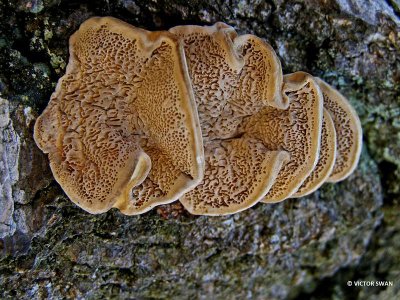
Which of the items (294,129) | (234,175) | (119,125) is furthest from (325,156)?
(119,125)

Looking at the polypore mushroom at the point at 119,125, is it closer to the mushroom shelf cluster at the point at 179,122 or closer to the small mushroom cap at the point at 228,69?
the mushroom shelf cluster at the point at 179,122

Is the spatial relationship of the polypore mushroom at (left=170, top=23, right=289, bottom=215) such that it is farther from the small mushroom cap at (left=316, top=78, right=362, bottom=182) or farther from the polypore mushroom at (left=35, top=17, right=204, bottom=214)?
the small mushroom cap at (left=316, top=78, right=362, bottom=182)

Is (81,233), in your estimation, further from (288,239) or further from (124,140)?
(288,239)

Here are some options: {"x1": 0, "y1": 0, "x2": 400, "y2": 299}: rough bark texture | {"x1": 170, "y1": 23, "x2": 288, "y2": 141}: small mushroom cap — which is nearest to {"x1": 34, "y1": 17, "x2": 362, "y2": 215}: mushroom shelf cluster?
{"x1": 170, "y1": 23, "x2": 288, "y2": 141}: small mushroom cap

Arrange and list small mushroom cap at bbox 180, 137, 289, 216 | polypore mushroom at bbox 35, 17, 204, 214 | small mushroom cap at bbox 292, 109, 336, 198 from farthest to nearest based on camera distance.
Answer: small mushroom cap at bbox 292, 109, 336, 198 → small mushroom cap at bbox 180, 137, 289, 216 → polypore mushroom at bbox 35, 17, 204, 214

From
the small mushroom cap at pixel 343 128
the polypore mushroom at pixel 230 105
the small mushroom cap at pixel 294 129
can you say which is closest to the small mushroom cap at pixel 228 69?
the polypore mushroom at pixel 230 105

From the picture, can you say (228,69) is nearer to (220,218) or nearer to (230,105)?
(230,105)
